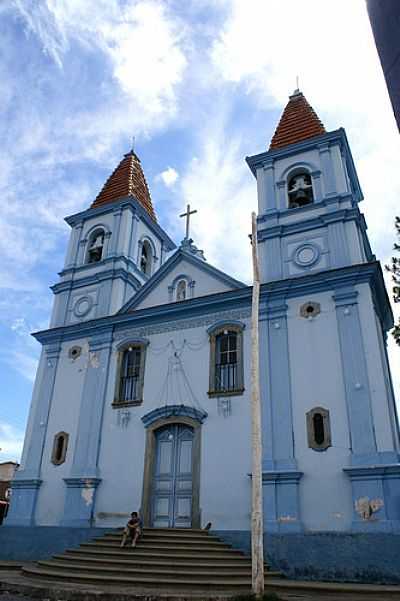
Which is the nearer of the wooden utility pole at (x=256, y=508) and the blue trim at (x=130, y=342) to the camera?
the wooden utility pole at (x=256, y=508)

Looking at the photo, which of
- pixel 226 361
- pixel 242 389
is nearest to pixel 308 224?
pixel 226 361

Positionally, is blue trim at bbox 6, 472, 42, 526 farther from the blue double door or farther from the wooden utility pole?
the wooden utility pole

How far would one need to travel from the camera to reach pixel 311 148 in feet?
50.5

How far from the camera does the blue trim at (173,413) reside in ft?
42.0

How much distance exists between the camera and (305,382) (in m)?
12.0

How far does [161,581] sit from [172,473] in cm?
399

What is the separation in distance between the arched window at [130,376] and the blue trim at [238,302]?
0.84 meters

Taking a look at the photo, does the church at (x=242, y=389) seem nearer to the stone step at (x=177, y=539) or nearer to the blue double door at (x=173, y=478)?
the blue double door at (x=173, y=478)

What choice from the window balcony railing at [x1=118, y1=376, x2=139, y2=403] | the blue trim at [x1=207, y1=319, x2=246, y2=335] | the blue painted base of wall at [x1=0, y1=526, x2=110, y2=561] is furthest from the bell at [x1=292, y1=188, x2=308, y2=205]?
the blue painted base of wall at [x1=0, y1=526, x2=110, y2=561]

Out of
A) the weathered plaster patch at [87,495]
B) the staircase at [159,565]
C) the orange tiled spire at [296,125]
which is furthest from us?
the orange tiled spire at [296,125]

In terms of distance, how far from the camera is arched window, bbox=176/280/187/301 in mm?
15234

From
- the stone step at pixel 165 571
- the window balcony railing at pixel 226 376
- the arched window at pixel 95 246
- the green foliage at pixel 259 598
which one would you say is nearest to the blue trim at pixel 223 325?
the window balcony railing at pixel 226 376

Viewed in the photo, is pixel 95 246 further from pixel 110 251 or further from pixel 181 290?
pixel 181 290

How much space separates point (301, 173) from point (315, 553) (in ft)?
34.9
